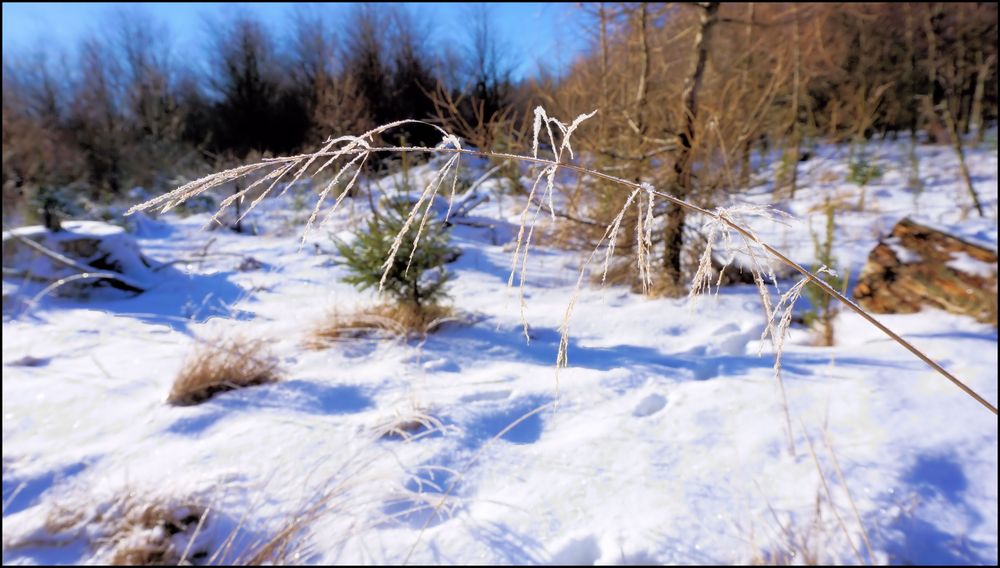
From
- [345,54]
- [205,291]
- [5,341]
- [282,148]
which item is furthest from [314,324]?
[282,148]

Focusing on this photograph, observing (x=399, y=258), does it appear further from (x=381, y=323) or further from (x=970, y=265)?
(x=970, y=265)

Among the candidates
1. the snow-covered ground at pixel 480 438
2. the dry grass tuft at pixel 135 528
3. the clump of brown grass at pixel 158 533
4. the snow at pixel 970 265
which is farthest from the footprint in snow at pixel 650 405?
the snow at pixel 970 265

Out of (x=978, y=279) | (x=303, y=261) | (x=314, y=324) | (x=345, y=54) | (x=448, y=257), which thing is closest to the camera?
(x=345, y=54)

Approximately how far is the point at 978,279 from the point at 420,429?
3.74 meters

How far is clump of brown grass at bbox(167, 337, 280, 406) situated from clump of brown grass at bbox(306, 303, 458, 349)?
0.85ft

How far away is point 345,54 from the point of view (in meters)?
1.79

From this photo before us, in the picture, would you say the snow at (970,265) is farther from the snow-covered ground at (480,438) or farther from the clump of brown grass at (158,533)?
the clump of brown grass at (158,533)

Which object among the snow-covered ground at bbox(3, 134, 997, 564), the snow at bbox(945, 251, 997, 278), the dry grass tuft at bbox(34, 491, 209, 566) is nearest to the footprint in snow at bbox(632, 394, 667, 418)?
the snow-covered ground at bbox(3, 134, 997, 564)

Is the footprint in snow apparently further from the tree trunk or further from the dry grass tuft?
the dry grass tuft

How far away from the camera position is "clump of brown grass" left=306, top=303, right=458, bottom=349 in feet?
8.45

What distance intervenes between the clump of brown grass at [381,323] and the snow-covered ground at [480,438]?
2.9 inches

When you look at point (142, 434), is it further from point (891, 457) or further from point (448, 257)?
point (891, 457)

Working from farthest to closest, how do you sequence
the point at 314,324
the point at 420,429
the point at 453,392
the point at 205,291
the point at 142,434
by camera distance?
the point at 314,324
the point at 453,392
the point at 420,429
the point at 142,434
the point at 205,291

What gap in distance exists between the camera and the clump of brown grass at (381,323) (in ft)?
8.45
